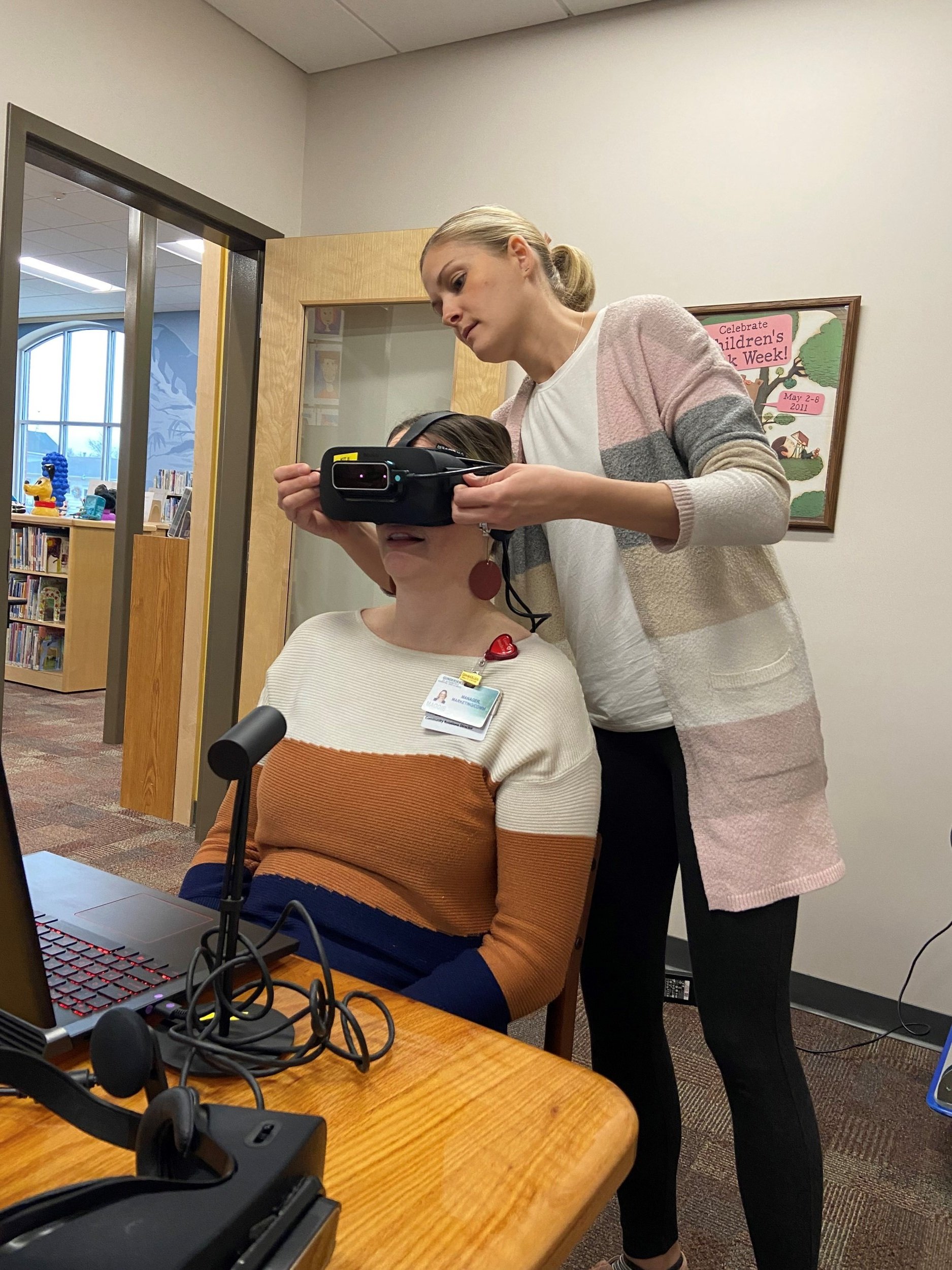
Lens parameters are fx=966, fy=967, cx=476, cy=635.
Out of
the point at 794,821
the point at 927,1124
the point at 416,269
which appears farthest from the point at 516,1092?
the point at 416,269

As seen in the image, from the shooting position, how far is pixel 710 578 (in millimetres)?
1172

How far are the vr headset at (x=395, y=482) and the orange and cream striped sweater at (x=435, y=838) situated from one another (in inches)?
7.5

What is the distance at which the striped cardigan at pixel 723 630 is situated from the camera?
1.14m

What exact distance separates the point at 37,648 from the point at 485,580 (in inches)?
219

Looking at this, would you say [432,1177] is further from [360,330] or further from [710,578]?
[360,330]

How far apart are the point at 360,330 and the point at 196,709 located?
1.41m

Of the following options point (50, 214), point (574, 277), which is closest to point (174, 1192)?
point (574, 277)

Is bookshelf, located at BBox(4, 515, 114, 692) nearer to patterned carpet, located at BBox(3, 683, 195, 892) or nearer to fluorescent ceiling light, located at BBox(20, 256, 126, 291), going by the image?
patterned carpet, located at BBox(3, 683, 195, 892)

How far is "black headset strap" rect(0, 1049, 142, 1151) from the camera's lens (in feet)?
1.68

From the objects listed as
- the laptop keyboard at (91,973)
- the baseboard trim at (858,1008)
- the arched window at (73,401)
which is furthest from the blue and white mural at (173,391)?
the laptop keyboard at (91,973)

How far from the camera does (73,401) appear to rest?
9.72 m

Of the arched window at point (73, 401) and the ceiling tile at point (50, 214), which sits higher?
the ceiling tile at point (50, 214)

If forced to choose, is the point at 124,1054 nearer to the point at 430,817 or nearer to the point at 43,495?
the point at 430,817

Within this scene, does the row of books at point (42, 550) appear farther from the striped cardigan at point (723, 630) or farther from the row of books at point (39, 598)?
the striped cardigan at point (723, 630)
